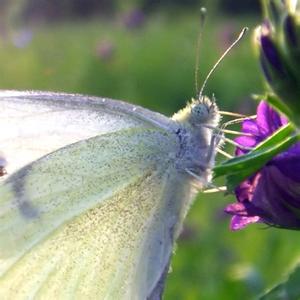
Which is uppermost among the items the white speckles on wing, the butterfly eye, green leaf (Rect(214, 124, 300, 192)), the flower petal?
green leaf (Rect(214, 124, 300, 192))

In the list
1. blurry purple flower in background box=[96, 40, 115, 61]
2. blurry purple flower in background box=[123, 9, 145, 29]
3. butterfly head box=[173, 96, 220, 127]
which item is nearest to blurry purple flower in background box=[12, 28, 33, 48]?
blurry purple flower in background box=[123, 9, 145, 29]

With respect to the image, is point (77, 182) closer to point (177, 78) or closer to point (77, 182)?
point (77, 182)

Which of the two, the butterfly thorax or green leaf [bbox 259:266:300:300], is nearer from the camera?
green leaf [bbox 259:266:300:300]

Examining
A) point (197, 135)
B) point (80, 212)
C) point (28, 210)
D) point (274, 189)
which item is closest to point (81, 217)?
point (80, 212)

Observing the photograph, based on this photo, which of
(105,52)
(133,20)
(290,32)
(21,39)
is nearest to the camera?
(290,32)

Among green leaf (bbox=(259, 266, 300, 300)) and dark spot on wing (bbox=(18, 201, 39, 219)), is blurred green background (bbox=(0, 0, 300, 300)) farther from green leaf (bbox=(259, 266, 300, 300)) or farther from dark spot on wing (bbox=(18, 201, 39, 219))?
green leaf (bbox=(259, 266, 300, 300))

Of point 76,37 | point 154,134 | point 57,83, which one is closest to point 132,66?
point 57,83

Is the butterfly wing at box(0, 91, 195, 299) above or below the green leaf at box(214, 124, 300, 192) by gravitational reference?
below
